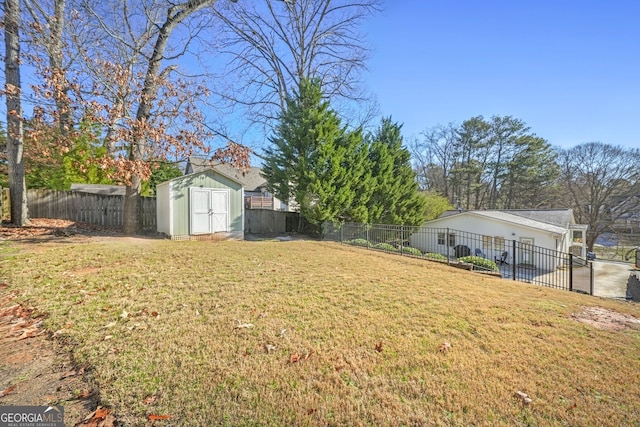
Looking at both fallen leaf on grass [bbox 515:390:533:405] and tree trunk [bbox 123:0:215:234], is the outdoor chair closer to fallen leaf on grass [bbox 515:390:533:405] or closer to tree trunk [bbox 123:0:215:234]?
fallen leaf on grass [bbox 515:390:533:405]

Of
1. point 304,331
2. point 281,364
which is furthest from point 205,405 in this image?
point 304,331

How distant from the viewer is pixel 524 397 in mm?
2201

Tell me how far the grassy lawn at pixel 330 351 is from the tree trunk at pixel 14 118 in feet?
23.0

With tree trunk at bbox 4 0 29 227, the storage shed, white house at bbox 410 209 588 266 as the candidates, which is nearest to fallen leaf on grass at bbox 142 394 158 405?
the storage shed

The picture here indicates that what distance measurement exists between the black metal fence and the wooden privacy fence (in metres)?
9.15

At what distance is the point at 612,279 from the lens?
1596 centimetres

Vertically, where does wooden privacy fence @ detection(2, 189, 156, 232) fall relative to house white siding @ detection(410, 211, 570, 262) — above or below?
above

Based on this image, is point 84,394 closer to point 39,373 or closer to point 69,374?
point 69,374

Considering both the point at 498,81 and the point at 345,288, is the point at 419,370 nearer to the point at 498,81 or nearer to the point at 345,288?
the point at 345,288

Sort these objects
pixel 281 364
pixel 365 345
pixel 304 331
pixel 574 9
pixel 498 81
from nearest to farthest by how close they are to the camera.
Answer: pixel 281 364, pixel 365 345, pixel 304 331, pixel 574 9, pixel 498 81

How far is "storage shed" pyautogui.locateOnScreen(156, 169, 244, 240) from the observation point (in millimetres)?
11148

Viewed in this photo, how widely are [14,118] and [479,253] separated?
25039 mm

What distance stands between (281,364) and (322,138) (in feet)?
43.3

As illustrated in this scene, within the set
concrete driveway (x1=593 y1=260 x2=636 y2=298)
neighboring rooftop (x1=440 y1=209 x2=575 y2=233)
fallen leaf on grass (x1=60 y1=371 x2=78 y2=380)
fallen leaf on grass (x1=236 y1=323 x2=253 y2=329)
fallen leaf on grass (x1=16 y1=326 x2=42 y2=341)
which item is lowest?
concrete driveway (x1=593 y1=260 x2=636 y2=298)
